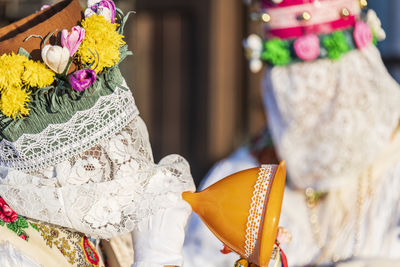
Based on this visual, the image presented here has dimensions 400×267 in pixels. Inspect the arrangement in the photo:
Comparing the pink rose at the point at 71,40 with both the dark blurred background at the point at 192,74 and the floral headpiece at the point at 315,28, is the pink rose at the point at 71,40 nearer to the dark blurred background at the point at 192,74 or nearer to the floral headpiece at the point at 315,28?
the floral headpiece at the point at 315,28

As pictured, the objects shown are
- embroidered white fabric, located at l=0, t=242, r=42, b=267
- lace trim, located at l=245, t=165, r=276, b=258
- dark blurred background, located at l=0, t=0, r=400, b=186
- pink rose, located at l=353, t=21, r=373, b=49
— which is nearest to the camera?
embroidered white fabric, located at l=0, t=242, r=42, b=267

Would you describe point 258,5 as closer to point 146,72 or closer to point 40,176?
point 40,176

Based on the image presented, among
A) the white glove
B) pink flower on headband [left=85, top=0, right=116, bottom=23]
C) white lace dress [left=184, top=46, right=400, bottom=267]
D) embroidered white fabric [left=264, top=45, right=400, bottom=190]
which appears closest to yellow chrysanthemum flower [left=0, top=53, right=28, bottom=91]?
pink flower on headband [left=85, top=0, right=116, bottom=23]

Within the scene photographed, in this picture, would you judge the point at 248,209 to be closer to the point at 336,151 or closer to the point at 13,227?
the point at 13,227

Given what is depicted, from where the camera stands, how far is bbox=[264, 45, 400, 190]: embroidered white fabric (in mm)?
2912

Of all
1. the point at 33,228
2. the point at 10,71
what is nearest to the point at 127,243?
the point at 33,228

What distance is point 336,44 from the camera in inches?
112

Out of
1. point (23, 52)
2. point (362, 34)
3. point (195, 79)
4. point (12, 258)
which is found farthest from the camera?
point (195, 79)

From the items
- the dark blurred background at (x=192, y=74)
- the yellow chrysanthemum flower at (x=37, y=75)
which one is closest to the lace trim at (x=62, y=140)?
the yellow chrysanthemum flower at (x=37, y=75)

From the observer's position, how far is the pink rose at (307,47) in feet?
9.36

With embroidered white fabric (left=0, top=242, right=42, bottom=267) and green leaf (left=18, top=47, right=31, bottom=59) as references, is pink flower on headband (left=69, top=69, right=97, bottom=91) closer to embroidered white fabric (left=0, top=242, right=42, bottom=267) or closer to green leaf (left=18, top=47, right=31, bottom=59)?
green leaf (left=18, top=47, right=31, bottom=59)

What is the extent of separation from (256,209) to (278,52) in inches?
57.6

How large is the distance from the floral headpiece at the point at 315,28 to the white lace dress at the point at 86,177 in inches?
55.7

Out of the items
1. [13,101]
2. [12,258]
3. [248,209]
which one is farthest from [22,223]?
[248,209]
